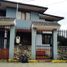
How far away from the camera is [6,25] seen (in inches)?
1316

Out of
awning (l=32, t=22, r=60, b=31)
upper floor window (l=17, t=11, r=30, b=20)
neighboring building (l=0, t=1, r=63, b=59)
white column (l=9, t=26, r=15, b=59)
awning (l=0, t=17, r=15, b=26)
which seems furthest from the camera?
upper floor window (l=17, t=11, r=30, b=20)

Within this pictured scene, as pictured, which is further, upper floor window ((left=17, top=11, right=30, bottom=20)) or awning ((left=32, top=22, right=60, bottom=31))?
upper floor window ((left=17, top=11, right=30, bottom=20))

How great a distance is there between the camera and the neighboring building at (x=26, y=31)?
33500mm

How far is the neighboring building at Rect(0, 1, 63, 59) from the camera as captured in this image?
33.5 m

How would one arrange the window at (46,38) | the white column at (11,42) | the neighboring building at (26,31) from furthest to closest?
the window at (46,38)
the neighboring building at (26,31)
the white column at (11,42)

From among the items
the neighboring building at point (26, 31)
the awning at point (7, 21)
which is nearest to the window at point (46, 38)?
the neighboring building at point (26, 31)

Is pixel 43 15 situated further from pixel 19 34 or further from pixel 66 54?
pixel 66 54

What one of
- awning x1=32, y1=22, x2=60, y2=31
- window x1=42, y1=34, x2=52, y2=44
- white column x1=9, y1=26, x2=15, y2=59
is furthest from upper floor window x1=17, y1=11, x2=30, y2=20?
white column x1=9, y1=26, x2=15, y2=59

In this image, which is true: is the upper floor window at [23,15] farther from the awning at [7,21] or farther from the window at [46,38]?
the awning at [7,21]

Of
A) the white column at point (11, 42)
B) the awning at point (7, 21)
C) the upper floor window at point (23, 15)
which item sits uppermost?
the upper floor window at point (23, 15)

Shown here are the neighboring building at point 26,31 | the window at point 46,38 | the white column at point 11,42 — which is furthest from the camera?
the window at point 46,38

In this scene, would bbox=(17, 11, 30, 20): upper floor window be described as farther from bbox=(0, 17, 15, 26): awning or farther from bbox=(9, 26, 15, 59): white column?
bbox=(0, 17, 15, 26): awning

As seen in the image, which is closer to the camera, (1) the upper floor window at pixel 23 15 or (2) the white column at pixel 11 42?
(2) the white column at pixel 11 42


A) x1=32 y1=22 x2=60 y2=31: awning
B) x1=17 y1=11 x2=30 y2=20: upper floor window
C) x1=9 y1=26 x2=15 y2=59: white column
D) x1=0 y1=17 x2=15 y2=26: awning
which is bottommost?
x1=9 y1=26 x2=15 y2=59: white column
